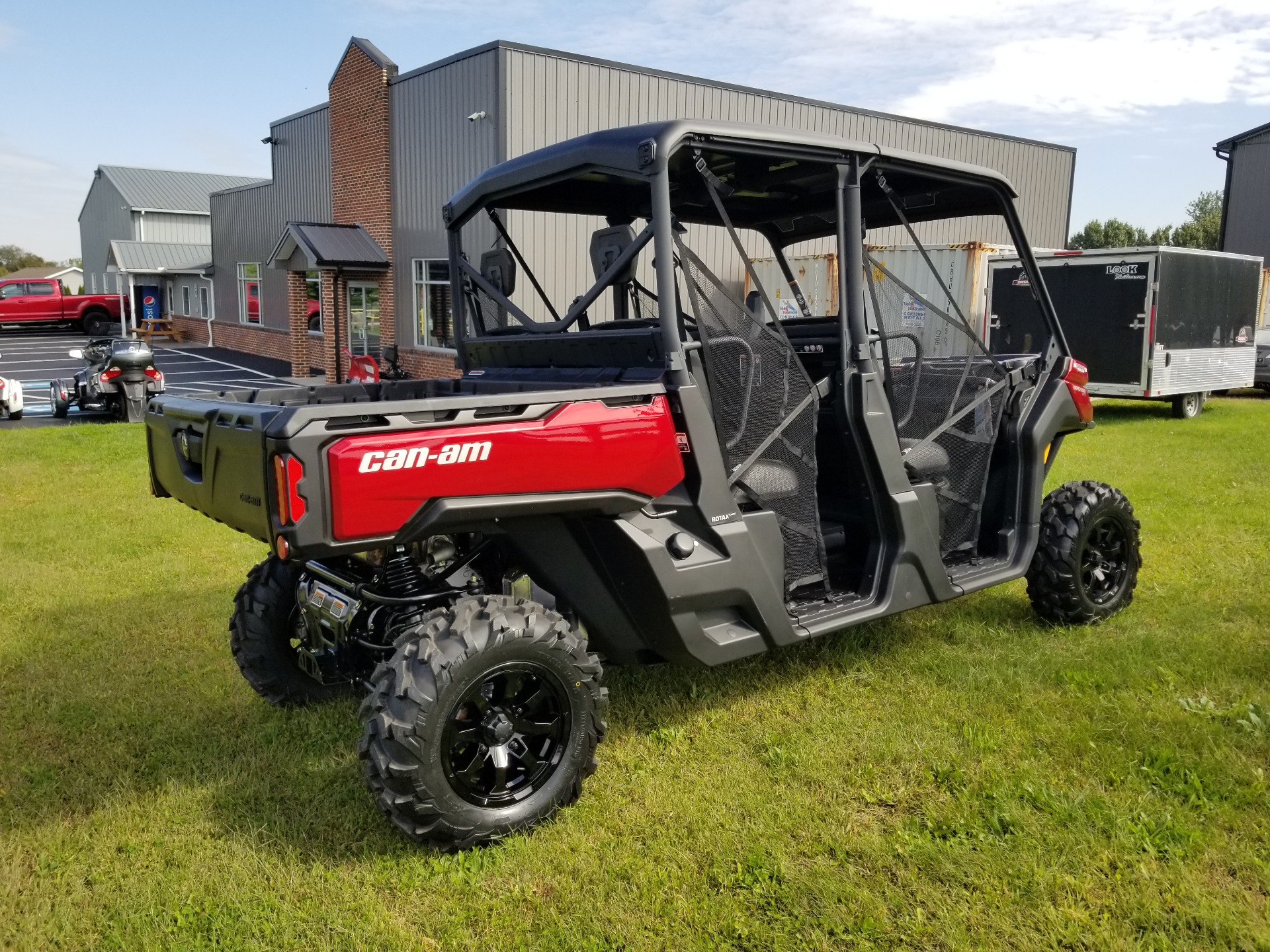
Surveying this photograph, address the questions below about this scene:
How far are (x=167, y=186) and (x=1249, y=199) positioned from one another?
1513 inches

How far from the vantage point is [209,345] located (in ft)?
103

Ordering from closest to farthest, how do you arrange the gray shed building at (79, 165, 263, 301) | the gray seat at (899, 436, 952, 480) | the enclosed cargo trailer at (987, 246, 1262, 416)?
the gray seat at (899, 436, 952, 480), the enclosed cargo trailer at (987, 246, 1262, 416), the gray shed building at (79, 165, 263, 301)

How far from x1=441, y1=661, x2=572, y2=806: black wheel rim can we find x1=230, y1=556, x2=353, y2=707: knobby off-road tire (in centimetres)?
120

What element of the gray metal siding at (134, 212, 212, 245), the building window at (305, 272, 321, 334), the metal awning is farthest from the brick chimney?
the gray metal siding at (134, 212, 212, 245)

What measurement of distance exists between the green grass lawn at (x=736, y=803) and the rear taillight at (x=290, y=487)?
107cm

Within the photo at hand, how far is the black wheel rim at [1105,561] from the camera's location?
5.04 m

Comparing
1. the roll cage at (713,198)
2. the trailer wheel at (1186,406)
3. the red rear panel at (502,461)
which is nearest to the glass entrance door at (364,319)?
the trailer wheel at (1186,406)

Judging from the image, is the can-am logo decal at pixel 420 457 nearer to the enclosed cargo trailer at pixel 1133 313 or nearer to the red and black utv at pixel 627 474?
the red and black utv at pixel 627 474

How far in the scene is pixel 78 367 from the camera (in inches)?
982

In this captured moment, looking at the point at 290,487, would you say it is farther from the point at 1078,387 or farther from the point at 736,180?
the point at 1078,387

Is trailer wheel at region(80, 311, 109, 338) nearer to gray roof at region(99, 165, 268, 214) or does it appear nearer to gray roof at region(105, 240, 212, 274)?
gray roof at region(105, 240, 212, 274)

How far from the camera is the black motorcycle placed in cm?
1359

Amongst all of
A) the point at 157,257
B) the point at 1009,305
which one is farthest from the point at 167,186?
the point at 1009,305

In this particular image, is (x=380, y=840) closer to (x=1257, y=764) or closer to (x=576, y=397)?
(x=576, y=397)
